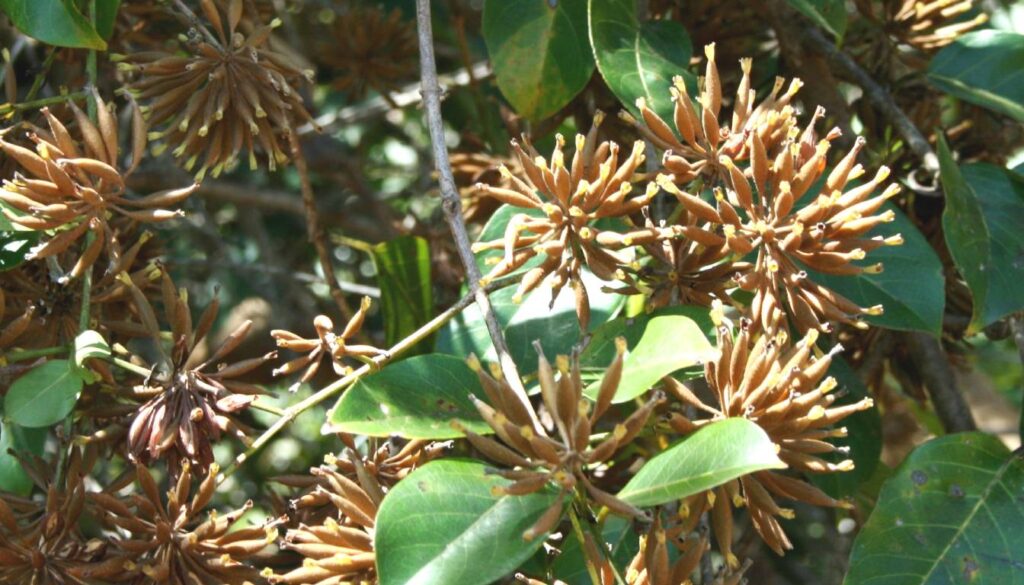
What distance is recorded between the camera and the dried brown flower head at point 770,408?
96 cm

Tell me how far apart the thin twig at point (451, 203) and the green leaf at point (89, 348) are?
1.08 feet

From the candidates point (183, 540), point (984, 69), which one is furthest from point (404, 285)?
point (984, 69)

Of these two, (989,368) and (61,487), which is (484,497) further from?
(989,368)

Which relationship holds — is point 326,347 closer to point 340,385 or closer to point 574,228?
point 340,385

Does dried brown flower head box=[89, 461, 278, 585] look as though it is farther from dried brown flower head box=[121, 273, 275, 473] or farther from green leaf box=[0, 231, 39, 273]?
green leaf box=[0, 231, 39, 273]

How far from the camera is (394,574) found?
2.85ft

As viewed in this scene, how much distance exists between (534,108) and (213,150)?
372 mm

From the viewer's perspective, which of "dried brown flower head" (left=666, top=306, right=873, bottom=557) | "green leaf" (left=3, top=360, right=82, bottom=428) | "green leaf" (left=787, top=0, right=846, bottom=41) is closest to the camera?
"dried brown flower head" (left=666, top=306, right=873, bottom=557)

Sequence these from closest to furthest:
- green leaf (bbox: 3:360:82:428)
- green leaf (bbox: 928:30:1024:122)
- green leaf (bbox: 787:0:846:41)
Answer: green leaf (bbox: 3:360:82:428), green leaf (bbox: 787:0:846:41), green leaf (bbox: 928:30:1024:122)

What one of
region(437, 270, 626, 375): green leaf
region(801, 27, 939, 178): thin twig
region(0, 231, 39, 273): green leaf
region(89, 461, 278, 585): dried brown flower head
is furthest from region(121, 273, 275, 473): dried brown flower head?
region(801, 27, 939, 178): thin twig

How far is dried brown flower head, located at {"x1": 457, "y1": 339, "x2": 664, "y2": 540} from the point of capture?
34.3 inches

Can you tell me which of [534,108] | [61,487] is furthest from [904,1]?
[61,487]

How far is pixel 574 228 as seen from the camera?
104 cm

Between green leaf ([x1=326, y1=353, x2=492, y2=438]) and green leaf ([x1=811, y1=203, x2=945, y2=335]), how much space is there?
1.44 ft
